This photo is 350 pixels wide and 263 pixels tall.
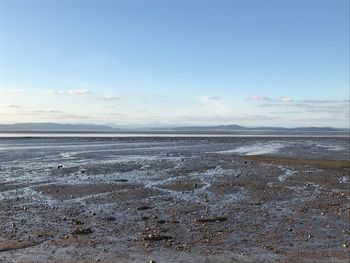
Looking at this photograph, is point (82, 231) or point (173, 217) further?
point (173, 217)

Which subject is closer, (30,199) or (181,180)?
(30,199)

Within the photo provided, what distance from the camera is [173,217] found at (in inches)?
607

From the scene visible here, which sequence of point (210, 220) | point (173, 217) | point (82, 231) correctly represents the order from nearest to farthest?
point (82, 231)
point (210, 220)
point (173, 217)

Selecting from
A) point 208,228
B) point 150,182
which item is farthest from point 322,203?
point 150,182

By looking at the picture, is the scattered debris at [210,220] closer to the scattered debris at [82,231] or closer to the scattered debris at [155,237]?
the scattered debris at [155,237]

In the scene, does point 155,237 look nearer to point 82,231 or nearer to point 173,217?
point 82,231

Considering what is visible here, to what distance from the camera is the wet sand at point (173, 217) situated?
450 inches

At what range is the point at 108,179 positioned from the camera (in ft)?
83.8

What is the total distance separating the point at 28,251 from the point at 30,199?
7773 mm

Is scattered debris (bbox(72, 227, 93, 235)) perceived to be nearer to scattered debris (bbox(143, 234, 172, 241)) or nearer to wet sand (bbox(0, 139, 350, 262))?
wet sand (bbox(0, 139, 350, 262))

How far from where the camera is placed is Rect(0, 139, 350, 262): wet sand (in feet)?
37.5

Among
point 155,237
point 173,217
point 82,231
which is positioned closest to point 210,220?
point 173,217

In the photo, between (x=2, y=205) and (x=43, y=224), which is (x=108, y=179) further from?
(x=43, y=224)

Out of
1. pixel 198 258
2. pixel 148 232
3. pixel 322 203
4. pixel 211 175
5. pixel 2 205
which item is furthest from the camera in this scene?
pixel 211 175
